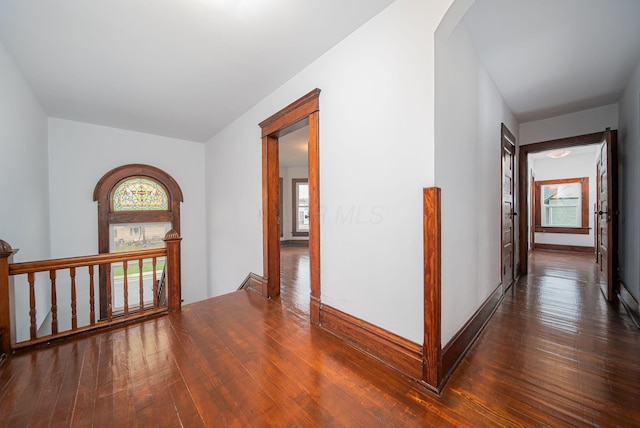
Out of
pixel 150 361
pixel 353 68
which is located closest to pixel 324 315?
pixel 150 361

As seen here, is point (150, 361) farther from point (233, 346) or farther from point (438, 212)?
point (438, 212)

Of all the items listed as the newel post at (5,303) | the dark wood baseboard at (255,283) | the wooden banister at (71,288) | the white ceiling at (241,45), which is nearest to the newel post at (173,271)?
the wooden banister at (71,288)

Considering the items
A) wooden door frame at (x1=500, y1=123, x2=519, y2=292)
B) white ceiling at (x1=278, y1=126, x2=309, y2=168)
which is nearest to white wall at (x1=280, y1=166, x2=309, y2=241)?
white ceiling at (x1=278, y1=126, x2=309, y2=168)

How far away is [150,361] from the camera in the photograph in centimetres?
176

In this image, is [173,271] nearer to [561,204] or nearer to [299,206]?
[299,206]

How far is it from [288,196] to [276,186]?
4.55 m

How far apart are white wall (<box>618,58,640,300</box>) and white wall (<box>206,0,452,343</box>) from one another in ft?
8.81

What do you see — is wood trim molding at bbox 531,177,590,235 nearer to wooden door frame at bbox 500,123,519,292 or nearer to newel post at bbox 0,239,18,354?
wooden door frame at bbox 500,123,519,292

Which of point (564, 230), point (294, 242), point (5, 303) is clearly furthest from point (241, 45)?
point (564, 230)

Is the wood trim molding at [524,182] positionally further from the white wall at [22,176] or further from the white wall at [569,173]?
the white wall at [22,176]

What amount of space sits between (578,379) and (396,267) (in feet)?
4.32

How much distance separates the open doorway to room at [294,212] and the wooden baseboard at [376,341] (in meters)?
1.12

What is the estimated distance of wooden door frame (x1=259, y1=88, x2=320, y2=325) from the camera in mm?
2295

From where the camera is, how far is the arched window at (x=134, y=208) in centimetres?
404
